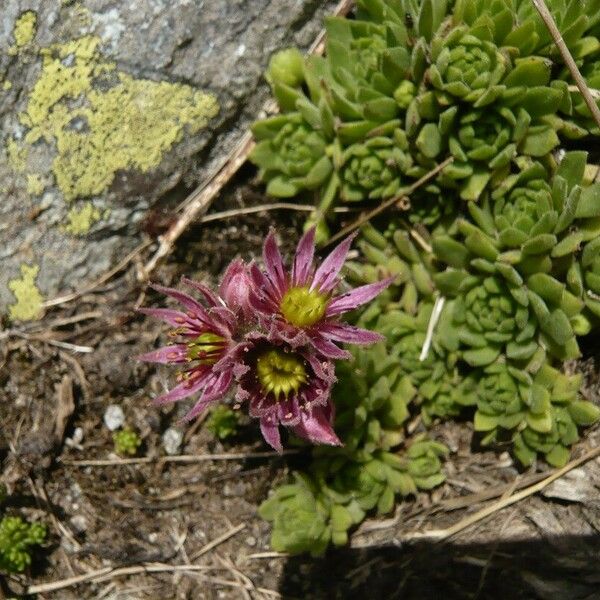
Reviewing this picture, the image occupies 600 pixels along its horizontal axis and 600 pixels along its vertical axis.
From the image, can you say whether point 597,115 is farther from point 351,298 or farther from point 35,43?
point 35,43

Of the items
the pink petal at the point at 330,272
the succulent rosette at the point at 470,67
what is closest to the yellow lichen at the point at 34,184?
the pink petal at the point at 330,272

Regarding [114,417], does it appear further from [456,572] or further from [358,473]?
[456,572]

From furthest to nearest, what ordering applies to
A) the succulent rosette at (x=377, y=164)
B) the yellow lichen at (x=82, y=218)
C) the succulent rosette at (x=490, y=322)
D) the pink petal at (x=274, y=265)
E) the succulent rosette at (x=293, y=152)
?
the yellow lichen at (x=82, y=218), the succulent rosette at (x=293, y=152), the succulent rosette at (x=377, y=164), the succulent rosette at (x=490, y=322), the pink petal at (x=274, y=265)

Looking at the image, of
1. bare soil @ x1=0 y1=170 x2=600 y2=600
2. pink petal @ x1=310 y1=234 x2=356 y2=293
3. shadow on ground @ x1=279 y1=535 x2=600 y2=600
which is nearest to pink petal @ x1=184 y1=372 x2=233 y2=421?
pink petal @ x1=310 y1=234 x2=356 y2=293

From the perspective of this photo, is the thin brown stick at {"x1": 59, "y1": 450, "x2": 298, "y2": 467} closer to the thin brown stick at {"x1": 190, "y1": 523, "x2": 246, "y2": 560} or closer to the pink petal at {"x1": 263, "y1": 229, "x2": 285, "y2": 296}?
the thin brown stick at {"x1": 190, "y1": 523, "x2": 246, "y2": 560}

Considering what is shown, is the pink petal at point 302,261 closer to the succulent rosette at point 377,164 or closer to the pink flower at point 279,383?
the pink flower at point 279,383

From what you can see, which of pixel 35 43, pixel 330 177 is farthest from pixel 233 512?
pixel 35 43
